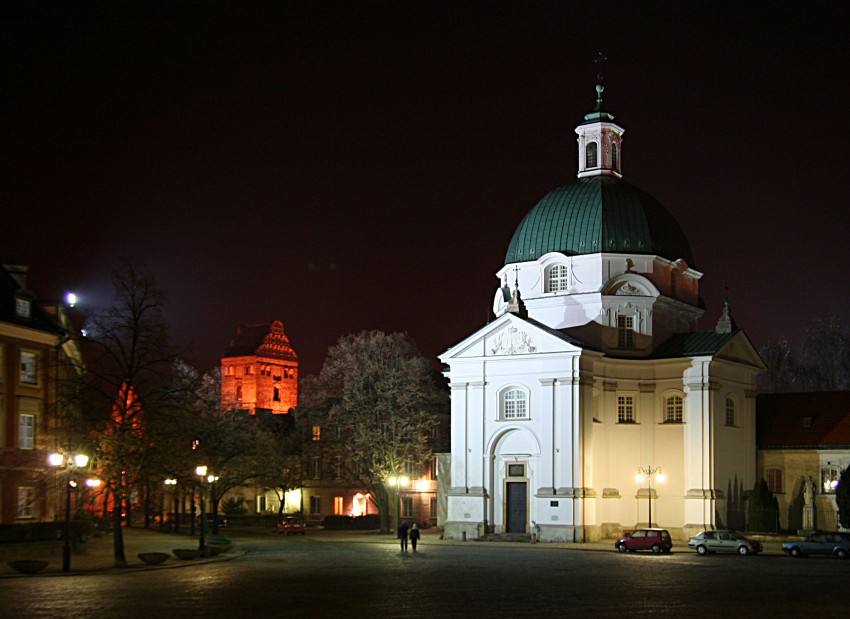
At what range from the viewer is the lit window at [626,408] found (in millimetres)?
65312

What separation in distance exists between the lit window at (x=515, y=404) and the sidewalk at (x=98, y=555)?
60.8ft

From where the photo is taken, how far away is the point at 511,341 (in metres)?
64.5

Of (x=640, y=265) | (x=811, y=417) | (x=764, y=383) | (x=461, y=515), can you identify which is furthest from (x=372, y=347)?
(x=764, y=383)

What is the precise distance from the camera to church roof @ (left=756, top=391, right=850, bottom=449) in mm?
65875

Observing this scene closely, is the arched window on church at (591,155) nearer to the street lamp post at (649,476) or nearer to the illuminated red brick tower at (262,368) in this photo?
the street lamp post at (649,476)

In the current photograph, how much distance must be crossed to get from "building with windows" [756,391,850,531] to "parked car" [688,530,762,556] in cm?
1313

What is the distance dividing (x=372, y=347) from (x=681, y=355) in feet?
63.0

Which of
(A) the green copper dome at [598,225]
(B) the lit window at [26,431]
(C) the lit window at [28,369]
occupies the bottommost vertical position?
(B) the lit window at [26,431]

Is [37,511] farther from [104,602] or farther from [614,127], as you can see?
[614,127]

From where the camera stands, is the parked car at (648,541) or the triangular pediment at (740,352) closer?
the parked car at (648,541)

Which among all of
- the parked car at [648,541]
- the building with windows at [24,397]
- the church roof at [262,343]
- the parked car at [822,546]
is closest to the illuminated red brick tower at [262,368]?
the church roof at [262,343]

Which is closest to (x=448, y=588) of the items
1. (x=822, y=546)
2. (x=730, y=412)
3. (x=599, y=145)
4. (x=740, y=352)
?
(x=822, y=546)

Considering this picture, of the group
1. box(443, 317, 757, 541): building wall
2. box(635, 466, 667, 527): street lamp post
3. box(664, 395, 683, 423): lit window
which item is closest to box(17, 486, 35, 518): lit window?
box(443, 317, 757, 541): building wall

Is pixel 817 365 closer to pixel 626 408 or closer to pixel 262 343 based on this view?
pixel 626 408
